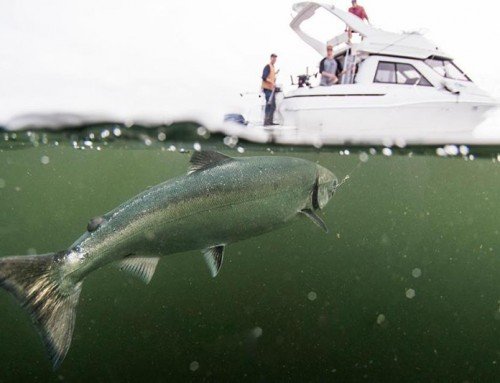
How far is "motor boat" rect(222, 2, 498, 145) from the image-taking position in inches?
352

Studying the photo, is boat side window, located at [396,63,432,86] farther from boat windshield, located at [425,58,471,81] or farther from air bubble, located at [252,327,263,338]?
air bubble, located at [252,327,263,338]

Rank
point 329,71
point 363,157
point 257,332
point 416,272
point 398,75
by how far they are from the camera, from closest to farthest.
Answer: point 398,75
point 329,71
point 363,157
point 257,332
point 416,272

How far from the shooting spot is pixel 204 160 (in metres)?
3.81

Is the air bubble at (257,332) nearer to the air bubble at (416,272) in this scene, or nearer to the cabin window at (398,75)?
the air bubble at (416,272)

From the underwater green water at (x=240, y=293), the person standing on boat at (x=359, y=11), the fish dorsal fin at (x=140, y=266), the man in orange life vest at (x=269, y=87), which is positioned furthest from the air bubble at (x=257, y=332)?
the fish dorsal fin at (x=140, y=266)

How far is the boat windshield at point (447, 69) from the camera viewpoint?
9484 millimetres

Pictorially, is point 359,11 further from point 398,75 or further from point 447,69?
point 447,69

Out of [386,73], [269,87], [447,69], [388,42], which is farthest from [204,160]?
[447,69]

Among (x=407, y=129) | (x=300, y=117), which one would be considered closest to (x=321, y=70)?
(x=300, y=117)

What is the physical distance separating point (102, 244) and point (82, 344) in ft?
42.6

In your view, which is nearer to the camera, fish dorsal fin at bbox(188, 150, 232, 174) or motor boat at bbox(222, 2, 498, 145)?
fish dorsal fin at bbox(188, 150, 232, 174)

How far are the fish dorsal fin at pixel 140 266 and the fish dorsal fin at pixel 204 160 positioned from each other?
94 centimetres

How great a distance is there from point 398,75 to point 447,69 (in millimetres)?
1409

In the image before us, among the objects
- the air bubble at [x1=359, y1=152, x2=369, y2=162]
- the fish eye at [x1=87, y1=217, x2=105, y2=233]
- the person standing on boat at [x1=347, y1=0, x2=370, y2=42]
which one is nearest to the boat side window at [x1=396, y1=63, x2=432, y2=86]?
the person standing on boat at [x1=347, y1=0, x2=370, y2=42]
